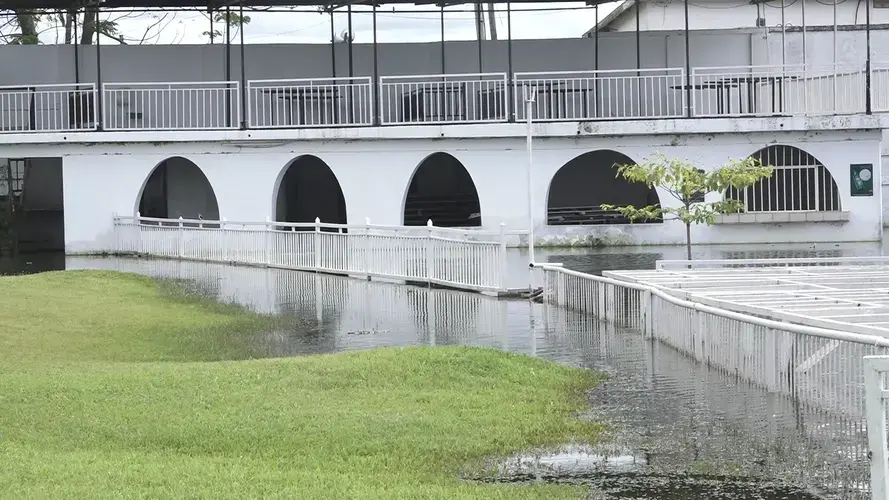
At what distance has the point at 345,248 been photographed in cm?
2200

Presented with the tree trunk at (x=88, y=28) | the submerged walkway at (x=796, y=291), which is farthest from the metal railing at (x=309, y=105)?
the submerged walkway at (x=796, y=291)

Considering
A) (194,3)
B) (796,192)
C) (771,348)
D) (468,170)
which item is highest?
(194,3)

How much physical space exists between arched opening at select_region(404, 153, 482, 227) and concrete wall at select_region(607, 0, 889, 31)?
7806 mm

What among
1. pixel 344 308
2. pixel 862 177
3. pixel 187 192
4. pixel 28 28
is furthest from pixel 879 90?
pixel 28 28

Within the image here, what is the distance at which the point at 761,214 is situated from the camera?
89.2ft

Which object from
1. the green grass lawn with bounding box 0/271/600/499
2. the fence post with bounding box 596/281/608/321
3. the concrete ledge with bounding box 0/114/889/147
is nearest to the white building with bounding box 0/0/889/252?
the concrete ledge with bounding box 0/114/889/147

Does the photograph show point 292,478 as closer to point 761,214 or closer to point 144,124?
point 761,214

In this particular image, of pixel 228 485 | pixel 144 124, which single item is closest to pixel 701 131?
pixel 144 124

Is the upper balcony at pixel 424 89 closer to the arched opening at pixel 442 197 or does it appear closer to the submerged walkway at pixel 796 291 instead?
the arched opening at pixel 442 197

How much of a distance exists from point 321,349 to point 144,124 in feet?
63.4

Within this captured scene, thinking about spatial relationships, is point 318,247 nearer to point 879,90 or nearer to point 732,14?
point 879,90

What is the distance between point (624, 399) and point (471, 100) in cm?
2114

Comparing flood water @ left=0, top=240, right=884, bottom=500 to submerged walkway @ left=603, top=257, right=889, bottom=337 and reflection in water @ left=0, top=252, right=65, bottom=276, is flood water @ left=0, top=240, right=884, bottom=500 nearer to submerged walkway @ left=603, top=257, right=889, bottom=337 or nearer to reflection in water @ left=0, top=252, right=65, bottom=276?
submerged walkway @ left=603, top=257, right=889, bottom=337

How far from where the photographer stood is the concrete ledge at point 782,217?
27031 millimetres
